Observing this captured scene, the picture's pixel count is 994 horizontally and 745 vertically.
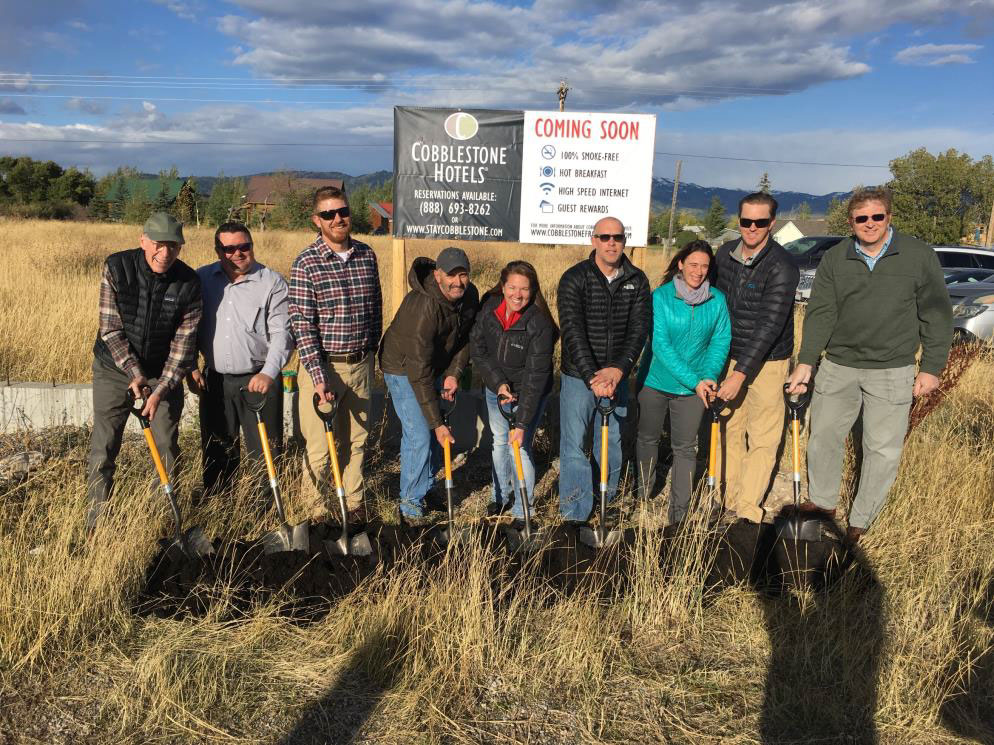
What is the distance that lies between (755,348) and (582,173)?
2570 millimetres

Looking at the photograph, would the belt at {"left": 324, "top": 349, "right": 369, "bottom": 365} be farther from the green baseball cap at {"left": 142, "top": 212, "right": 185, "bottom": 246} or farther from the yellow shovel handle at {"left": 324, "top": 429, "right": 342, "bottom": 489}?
the green baseball cap at {"left": 142, "top": 212, "right": 185, "bottom": 246}

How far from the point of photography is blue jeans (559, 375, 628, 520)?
14.3 ft

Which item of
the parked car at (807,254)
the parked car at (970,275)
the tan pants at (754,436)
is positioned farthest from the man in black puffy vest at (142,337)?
the parked car at (807,254)

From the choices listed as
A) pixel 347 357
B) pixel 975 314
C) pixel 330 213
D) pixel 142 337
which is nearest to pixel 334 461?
pixel 347 357

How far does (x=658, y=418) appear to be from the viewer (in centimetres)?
441

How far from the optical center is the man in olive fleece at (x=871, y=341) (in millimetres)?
3975

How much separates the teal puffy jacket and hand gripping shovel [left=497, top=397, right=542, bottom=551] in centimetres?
91

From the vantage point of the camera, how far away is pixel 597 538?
399 centimetres

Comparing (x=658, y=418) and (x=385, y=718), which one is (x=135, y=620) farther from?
(x=658, y=418)

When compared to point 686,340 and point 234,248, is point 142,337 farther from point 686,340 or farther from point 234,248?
point 686,340

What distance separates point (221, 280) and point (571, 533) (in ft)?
8.28

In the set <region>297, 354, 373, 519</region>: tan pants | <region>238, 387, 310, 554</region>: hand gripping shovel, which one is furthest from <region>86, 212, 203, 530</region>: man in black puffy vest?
<region>297, 354, 373, 519</region>: tan pants

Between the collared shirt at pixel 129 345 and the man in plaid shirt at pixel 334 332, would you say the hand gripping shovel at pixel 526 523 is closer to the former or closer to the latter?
the man in plaid shirt at pixel 334 332

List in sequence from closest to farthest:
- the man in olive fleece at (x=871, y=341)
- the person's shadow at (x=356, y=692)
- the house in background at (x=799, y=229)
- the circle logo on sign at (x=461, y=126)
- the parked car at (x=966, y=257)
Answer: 1. the person's shadow at (x=356, y=692)
2. the man in olive fleece at (x=871, y=341)
3. the circle logo on sign at (x=461, y=126)
4. the parked car at (x=966, y=257)
5. the house in background at (x=799, y=229)
